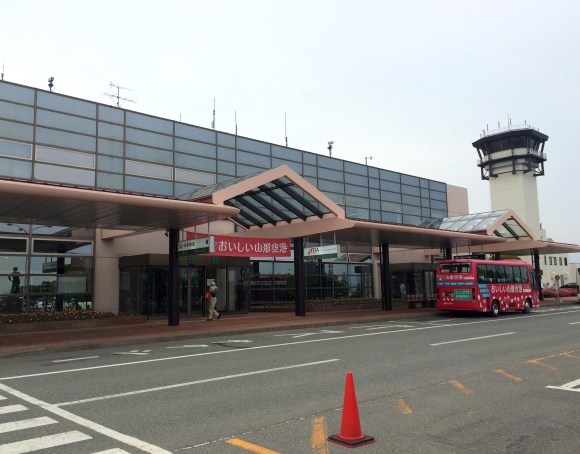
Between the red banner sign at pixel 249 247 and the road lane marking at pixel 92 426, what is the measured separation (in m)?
12.6

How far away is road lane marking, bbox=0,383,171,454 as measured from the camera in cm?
536

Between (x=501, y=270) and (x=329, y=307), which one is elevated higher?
(x=501, y=270)

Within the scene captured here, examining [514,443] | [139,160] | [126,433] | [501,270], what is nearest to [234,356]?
[126,433]

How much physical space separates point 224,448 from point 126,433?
1354mm

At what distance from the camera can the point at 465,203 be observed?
45875mm

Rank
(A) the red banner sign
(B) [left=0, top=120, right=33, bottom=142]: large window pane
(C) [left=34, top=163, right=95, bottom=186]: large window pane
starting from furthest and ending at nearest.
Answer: (C) [left=34, top=163, right=95, bottom=186]: large window pane → (B) [left=0, top=120, right=33, bottom=142]: large window pane → (A) the red banner sign

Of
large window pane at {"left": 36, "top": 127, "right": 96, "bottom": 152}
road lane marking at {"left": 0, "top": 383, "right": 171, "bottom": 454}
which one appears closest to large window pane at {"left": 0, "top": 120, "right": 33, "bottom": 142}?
large window pane at {"left": 36, "top": 127, "right": 96, "bottom": 152}

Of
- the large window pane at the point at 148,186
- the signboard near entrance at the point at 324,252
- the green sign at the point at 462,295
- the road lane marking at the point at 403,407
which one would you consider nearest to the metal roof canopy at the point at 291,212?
the signboard near entrance at the point at 324,252

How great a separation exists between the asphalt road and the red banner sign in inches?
290

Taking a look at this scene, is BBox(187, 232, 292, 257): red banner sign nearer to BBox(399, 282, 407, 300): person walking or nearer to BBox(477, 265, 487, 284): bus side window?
BBox(477, 265, 487, 284): bus side window

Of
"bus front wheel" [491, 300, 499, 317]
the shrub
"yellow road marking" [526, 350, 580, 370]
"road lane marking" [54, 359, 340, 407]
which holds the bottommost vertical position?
"yellow road marking" [526, 350, 580, 370]

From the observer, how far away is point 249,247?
2208 centimetres

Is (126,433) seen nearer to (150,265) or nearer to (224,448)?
(224,448)

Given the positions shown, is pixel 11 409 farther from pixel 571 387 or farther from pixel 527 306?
pixel 527 306
